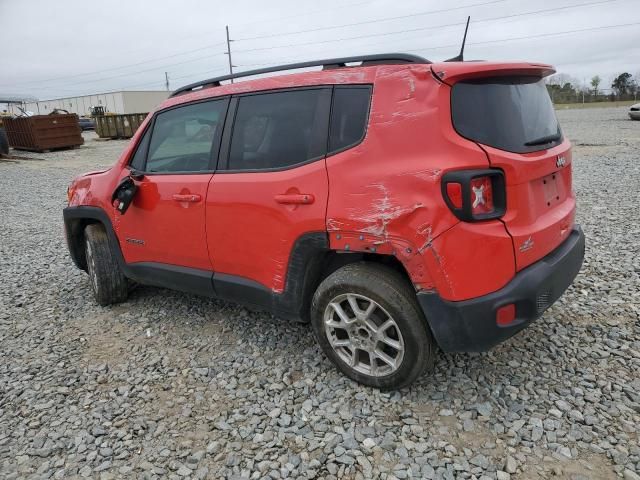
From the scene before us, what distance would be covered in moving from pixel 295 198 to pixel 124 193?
65.5 inches

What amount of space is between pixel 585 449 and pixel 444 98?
1799mm

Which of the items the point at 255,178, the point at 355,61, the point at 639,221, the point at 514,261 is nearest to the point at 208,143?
the point at 255,178

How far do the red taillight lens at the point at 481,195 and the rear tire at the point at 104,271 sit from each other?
3.18 m

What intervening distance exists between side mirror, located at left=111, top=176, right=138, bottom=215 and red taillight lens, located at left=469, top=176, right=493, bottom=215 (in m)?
2.56

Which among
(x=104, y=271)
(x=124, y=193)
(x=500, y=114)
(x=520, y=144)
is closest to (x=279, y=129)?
(x=500, y=114)

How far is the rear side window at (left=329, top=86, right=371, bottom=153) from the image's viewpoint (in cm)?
256

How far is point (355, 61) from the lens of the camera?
268 centimetres

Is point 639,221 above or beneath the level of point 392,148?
beneath

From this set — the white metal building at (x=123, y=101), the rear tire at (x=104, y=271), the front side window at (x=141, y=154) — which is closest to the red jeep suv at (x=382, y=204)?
the front side window at (x=141, y=154)

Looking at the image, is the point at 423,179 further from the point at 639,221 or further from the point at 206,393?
the point at 639,221

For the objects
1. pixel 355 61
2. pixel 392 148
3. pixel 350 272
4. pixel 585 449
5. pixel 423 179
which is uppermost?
pixel 355 61

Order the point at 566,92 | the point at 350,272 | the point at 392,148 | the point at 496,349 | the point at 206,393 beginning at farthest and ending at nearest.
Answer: the point at 566,92, the point at 496,349, the point at 206,393, the point at 350,272, the point at 392,148

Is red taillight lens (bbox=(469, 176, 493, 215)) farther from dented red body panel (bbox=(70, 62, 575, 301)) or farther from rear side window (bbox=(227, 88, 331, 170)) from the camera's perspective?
rear side window (bbox=(227, 88, 331, 170))

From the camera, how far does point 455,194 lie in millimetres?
2242
